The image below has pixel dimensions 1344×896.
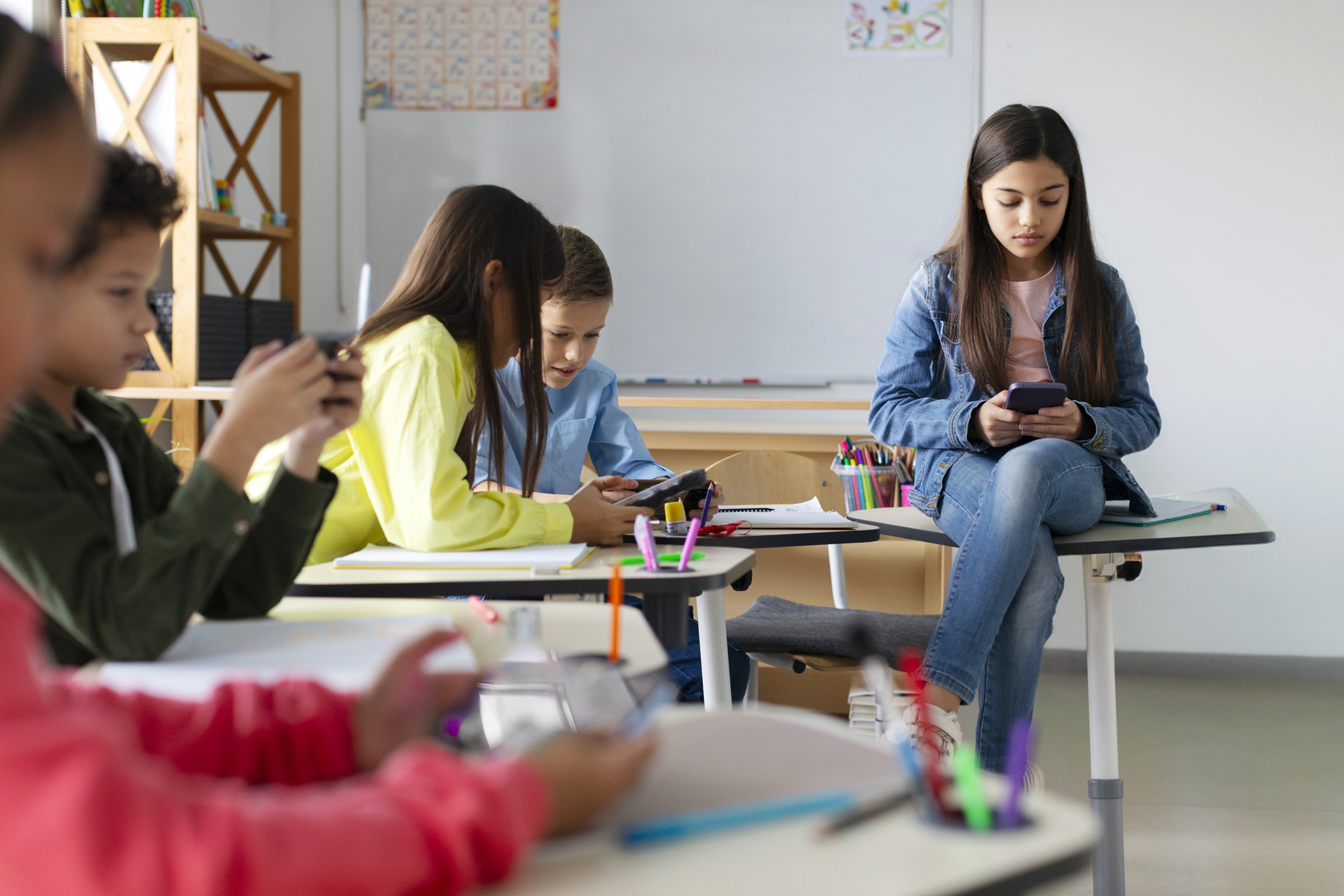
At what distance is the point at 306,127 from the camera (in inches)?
150

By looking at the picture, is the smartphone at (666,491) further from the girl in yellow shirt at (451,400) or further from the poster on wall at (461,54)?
the poster on wall at (461,54)

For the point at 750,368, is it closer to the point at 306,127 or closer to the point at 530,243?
the point at 306,127

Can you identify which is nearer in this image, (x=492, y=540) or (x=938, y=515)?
(x=492, y=540)

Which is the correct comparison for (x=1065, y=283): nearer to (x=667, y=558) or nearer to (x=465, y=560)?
(x=667, y=558)

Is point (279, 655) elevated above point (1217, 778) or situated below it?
above

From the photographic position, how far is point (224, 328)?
2.97 m

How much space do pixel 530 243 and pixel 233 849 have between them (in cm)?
139

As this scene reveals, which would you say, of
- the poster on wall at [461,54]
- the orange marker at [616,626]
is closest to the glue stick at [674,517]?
the orange marker at [616,626]

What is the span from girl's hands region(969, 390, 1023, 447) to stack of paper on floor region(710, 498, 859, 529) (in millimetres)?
277

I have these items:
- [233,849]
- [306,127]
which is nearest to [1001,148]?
[233,849]

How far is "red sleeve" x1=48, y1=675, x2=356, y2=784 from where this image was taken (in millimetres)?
556

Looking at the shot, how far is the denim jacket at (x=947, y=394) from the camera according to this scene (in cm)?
184

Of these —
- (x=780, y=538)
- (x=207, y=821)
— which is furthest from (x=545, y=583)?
(x=207, y=821)

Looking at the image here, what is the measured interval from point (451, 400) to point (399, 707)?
0.93 m
